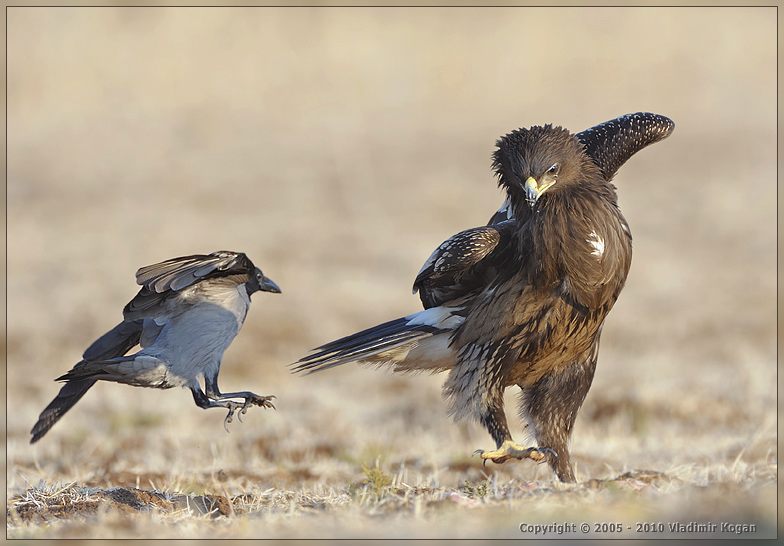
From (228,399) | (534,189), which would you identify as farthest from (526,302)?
(228,399)

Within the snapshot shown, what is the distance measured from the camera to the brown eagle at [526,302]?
4.25 meters

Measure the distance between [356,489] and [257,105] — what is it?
18.7 m

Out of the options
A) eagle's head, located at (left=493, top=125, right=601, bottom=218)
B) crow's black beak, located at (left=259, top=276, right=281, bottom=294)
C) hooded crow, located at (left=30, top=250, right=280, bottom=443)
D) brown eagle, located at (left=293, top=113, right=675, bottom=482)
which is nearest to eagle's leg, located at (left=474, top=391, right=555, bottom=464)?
brown eagle, located at (left=293, top=113, right=675, bottom=482)

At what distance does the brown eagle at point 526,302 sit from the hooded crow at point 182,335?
48 centimetres

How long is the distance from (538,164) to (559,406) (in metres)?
1.42

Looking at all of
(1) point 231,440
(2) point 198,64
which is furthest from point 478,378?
(2) point 198,64

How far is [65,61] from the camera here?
2123cm

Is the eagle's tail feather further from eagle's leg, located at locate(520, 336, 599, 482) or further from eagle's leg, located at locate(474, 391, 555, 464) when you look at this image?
eagle's leg, located at locate(520, 336, 599, 482)

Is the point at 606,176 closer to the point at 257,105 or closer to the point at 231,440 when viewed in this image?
the point at 231,440

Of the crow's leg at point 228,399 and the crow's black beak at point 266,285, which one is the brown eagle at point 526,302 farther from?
the crow's black beak at point 266,285

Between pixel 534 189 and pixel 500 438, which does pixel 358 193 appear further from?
pixel 534 189

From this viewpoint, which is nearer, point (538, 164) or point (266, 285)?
point (538, 164)

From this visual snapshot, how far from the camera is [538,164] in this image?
4207 mm

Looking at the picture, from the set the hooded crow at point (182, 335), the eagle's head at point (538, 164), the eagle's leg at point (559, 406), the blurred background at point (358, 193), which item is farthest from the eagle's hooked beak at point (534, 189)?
the blurred background at point (358, 193)
